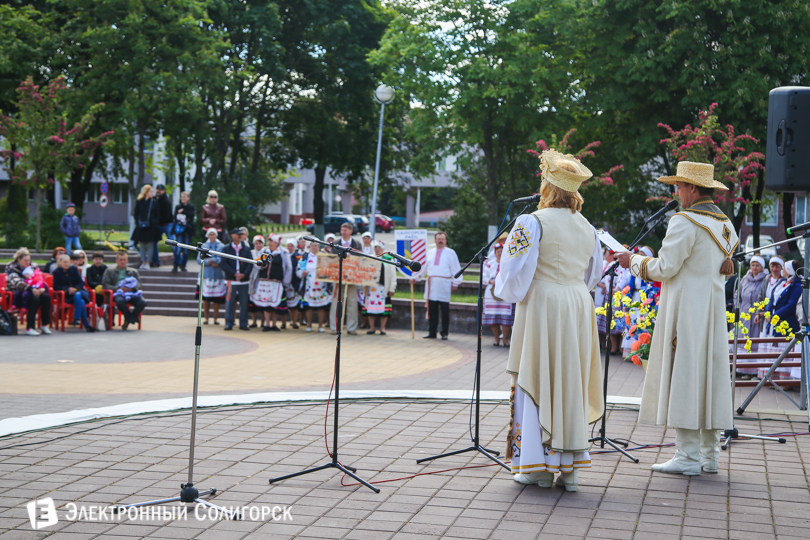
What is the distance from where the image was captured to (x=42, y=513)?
4.81 meters

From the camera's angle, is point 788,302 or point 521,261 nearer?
point 521,261

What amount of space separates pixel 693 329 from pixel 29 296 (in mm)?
12366

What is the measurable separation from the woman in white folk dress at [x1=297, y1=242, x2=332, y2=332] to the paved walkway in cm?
581

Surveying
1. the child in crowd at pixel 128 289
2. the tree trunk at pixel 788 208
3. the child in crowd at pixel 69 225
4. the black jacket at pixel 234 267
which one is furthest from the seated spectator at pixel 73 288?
the tree trunk at pixel 788 208

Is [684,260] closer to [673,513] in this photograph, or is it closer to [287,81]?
[673,513]

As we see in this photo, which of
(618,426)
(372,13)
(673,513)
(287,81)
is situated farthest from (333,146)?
(673,513)

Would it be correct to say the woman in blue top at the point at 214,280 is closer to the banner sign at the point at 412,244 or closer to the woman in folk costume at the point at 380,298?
the woman in folk costume at the point at 380,298

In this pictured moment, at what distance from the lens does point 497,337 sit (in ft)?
47.5

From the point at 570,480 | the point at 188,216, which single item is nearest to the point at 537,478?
the point at 570,480

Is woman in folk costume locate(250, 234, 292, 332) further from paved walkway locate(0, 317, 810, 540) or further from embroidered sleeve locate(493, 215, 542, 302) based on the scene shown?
embroidered sleeve locate(493, 215, 542, 302)

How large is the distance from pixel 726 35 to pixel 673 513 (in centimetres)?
1986

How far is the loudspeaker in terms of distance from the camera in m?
5.99

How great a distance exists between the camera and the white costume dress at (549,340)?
5.39m

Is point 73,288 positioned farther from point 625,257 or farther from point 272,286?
point 625,257
